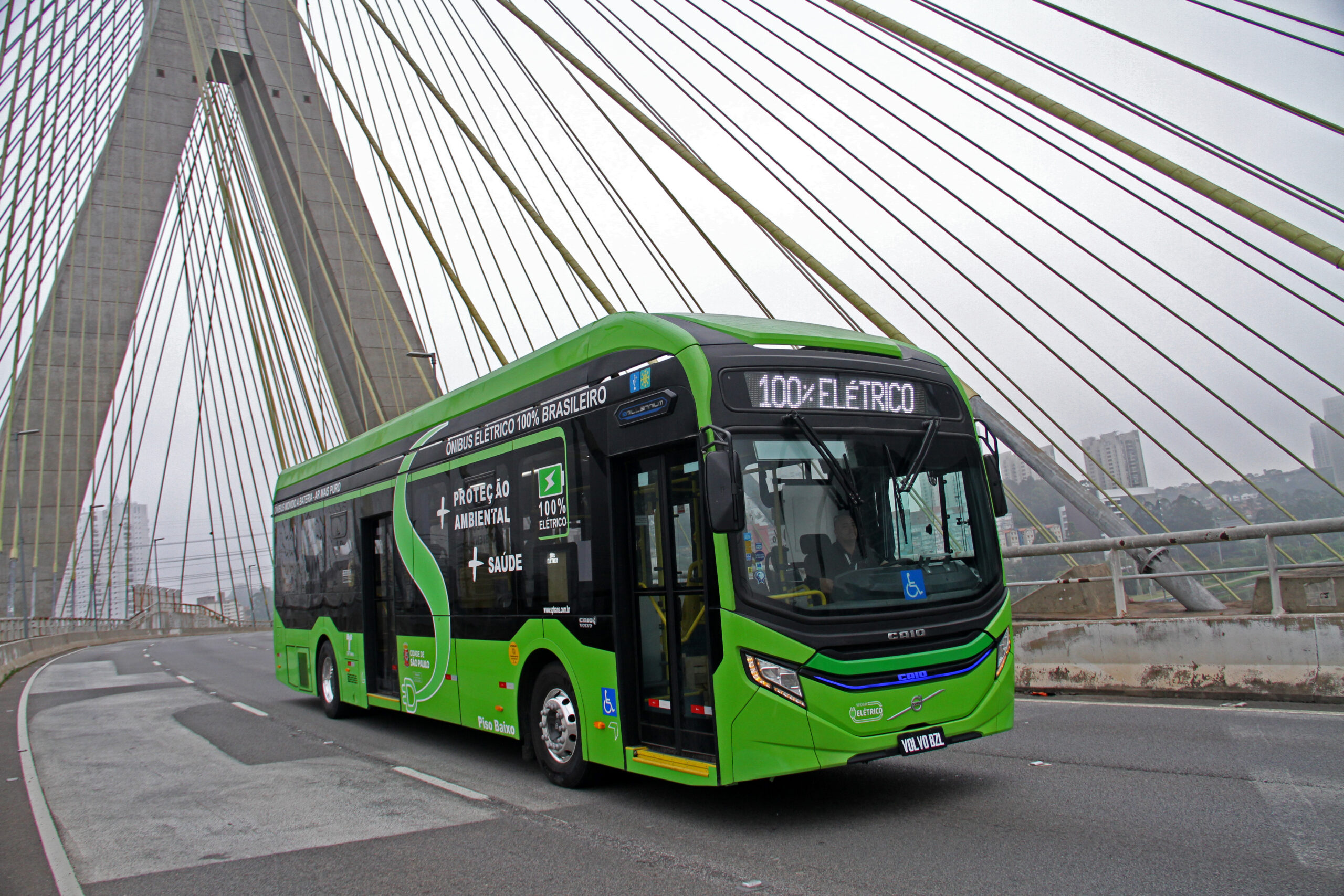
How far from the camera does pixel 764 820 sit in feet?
18.1

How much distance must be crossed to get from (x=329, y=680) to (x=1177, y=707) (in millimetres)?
8806

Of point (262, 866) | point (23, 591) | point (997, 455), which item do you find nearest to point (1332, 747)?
point (997, 455)

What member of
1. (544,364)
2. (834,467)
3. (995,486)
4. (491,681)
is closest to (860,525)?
(834,467)

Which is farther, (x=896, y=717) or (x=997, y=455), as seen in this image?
(x=997, y=455)

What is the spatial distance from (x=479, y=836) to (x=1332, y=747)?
4.97 meters

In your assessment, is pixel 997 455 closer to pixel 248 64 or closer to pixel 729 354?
pixel 729 354

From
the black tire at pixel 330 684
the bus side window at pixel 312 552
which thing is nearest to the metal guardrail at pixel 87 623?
the bus side window at pixel 312 552

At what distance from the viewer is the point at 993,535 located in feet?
19.8

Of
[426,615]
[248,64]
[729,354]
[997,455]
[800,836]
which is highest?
[248,64]

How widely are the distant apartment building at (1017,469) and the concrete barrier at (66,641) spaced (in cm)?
1903

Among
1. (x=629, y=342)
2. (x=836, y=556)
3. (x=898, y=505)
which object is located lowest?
(x=836, y=556)

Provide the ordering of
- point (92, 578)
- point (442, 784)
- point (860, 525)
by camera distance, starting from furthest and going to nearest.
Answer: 1. point (92, 578)
2. point (442, 784)
3. point (860, 525)

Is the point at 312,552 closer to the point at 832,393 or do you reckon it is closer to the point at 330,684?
the point at 330,684

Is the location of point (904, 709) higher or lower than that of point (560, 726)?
higher
